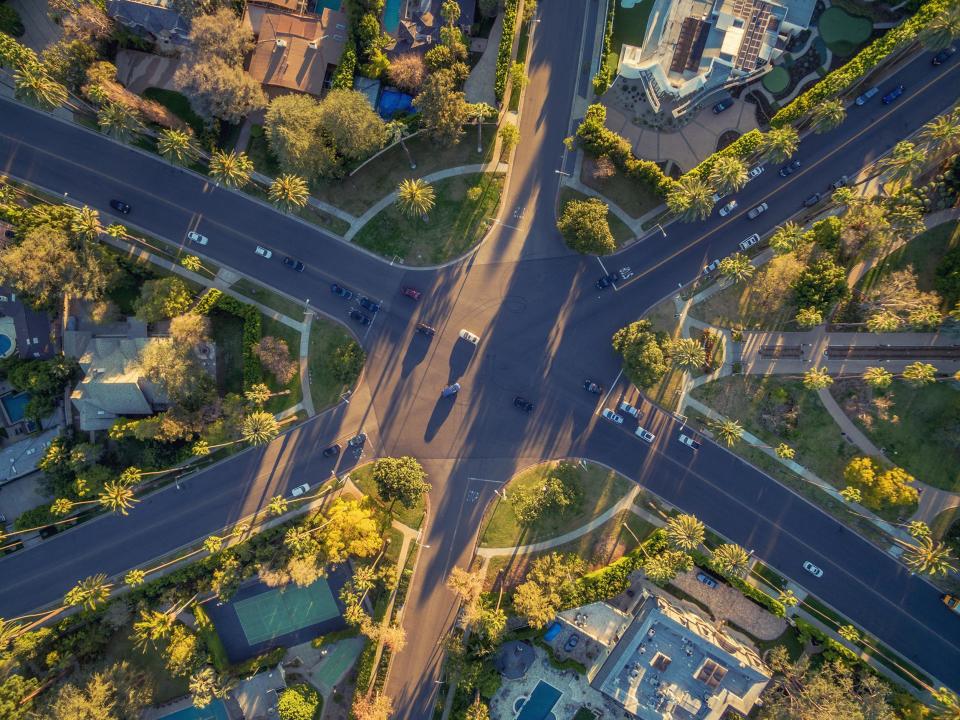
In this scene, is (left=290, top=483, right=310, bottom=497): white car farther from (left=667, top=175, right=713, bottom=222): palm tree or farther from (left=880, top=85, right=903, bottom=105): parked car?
(left=880, top=85, right=903, bottom=105): parked car

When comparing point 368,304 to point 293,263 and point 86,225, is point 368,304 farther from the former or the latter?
point 86,225

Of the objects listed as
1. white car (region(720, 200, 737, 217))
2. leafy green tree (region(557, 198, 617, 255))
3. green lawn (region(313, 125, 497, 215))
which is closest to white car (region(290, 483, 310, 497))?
green lawn (region(313, 125, 497, 215))

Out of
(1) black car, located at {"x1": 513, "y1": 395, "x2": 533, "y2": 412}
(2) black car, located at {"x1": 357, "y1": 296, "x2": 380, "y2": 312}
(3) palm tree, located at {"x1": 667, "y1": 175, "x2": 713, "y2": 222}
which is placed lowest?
(1) black car, located at {"x1": 513, "y1": 395, "x2": 533, "y2": 412}

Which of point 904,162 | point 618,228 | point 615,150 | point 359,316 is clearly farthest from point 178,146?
point 904,162

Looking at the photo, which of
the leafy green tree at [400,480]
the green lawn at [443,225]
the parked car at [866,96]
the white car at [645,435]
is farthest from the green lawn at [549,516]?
the parked car at [866,96]

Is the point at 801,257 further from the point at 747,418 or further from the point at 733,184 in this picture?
the point at 747,418

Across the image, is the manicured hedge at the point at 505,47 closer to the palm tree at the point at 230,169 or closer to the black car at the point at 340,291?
the black car at the point at 340,291
